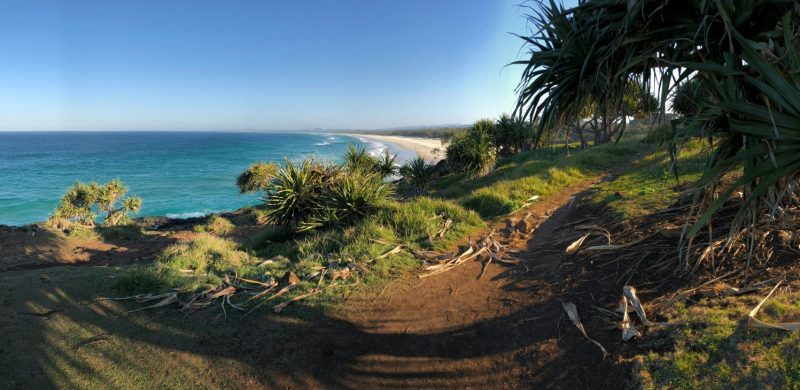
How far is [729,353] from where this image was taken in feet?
8.86

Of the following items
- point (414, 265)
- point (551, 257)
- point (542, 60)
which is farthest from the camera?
point (414, 265)

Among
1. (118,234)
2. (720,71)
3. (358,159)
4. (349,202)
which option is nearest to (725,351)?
(720,71)

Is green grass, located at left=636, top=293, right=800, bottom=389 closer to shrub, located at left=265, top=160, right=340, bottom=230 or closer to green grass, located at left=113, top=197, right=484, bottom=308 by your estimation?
green grass, located at left=113, top=197, right=484, bottom=308

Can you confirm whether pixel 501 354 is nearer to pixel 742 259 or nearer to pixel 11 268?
pixel 742 259

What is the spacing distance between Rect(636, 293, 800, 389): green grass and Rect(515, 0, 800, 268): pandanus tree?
712 mm

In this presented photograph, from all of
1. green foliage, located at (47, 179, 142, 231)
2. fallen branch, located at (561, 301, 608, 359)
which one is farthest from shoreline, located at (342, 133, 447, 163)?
green foliage, located at (47, 179, 142, 231)

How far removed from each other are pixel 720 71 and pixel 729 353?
2025mm

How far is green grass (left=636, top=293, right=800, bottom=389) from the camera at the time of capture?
8.05 feet

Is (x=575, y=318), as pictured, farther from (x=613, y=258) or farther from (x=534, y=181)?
(x=534, y=181)

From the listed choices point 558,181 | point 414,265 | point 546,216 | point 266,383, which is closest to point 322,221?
point 414,265

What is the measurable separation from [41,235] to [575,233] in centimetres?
1418

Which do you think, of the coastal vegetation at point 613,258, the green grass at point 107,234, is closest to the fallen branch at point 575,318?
the coastal vegetation at point 613,258

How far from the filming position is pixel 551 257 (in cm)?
577

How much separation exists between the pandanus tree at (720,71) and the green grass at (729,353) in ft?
2.34
